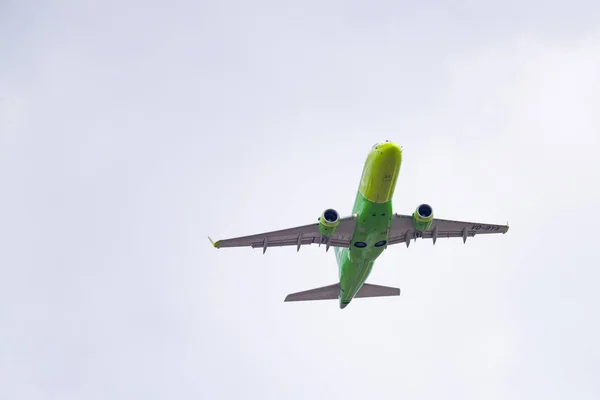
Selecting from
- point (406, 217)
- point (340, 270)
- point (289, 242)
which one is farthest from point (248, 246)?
point (406, 217)

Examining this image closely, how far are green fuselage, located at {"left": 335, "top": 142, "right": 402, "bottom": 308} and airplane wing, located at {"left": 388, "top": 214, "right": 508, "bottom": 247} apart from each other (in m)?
1.75

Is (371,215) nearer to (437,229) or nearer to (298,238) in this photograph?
(298,238)

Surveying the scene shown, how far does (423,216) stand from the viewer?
144ft

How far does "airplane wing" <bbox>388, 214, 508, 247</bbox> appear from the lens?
149 feet

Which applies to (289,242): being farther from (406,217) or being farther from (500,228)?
(500,228)

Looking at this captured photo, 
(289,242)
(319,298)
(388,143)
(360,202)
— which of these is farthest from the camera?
(319,298)

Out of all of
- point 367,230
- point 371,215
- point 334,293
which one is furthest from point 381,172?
point 334,293

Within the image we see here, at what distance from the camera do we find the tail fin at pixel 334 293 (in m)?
50.6

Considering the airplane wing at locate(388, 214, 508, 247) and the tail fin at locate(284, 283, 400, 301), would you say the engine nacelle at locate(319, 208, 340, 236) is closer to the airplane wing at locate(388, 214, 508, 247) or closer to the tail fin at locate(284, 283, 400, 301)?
the airplane wing at locate(388, 214, 508, 247)

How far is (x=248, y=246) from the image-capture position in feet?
149

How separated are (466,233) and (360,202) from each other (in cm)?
929

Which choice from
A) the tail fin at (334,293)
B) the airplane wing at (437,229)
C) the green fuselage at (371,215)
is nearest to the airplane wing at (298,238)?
the green fuselage at (371,215)

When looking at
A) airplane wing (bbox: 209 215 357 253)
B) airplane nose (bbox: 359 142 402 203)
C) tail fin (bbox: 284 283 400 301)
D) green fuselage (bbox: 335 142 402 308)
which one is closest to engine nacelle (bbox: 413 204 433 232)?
green fuselage (bbox: 335 142 402 308)

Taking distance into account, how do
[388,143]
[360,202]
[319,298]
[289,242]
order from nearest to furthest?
[388,143] < [360,202] < [289,242] < [319,298]
